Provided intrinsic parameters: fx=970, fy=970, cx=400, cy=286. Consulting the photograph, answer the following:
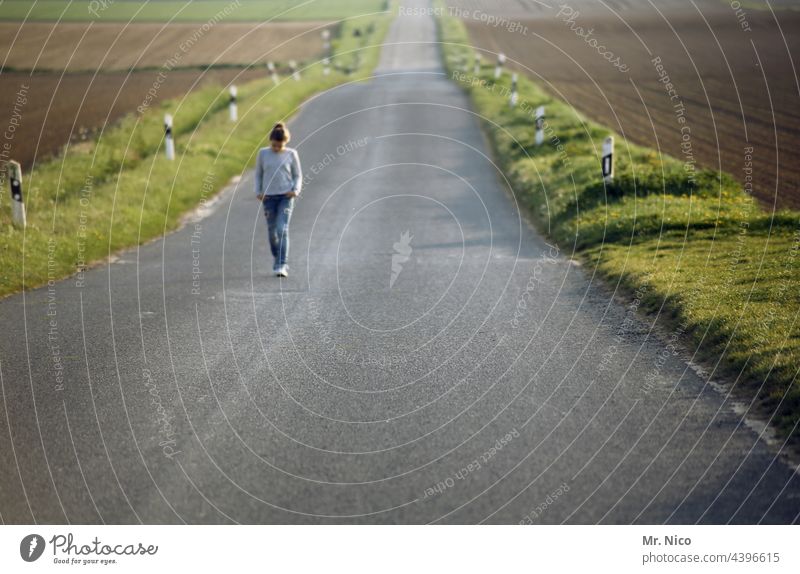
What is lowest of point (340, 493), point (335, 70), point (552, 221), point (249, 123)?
point (340, 493)

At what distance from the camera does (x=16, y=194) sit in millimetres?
13625

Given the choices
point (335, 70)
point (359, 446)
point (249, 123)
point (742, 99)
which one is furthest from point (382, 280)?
point (335, 70)

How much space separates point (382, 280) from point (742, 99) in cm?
2872

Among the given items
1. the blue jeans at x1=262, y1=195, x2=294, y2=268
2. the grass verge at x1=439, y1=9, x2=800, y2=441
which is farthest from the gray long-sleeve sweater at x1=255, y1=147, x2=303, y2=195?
the grass verge at x1=439, y1=9, x2=800, y2=441

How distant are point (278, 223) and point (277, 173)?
0.59 m

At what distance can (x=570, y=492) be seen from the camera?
486 centimetres

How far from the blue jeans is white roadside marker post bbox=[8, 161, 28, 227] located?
4215 millimetres

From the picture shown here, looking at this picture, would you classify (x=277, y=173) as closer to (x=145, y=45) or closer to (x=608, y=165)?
(x=608, y=165)

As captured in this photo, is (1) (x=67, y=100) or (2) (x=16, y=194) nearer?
(2) (x=16, y=194)

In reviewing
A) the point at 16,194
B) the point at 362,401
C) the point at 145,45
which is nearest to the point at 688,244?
the point at 362,401

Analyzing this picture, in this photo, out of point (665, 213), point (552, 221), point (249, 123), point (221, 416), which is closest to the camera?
point (221, 416)

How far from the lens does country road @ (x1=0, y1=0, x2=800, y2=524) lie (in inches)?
189

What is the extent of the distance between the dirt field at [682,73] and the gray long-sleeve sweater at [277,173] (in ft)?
30.9

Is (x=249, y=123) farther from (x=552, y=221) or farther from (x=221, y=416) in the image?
(x=221, y=416)
